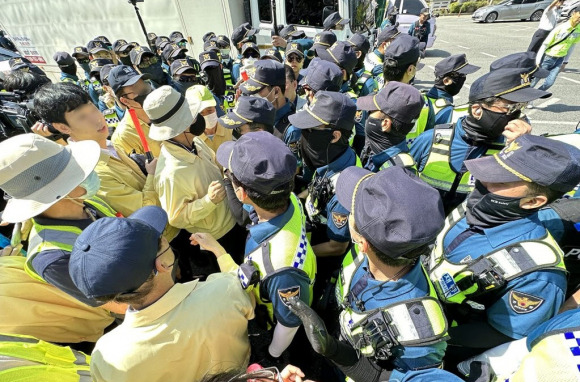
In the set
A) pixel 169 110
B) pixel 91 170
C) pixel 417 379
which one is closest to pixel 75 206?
pixel 91 170

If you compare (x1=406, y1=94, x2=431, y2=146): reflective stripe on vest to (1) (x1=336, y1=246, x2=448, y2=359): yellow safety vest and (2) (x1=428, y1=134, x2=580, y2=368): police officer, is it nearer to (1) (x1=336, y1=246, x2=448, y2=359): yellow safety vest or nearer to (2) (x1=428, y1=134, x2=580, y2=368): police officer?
(2) (x1=428, y1=134, x2=580, y2=368): police officer

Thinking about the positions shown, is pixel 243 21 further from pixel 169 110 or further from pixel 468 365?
pixel 468 365

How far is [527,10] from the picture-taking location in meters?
16.5

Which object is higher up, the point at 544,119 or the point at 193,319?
the point at 193,319

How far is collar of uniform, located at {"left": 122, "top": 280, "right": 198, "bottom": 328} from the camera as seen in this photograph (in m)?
1.24

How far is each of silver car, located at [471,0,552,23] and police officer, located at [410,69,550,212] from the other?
20.5m

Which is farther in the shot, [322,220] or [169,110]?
[322,220]

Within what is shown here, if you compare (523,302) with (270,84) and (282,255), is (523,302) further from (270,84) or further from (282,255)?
(270,84)

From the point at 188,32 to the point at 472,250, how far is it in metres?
10.2

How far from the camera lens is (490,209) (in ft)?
5.60

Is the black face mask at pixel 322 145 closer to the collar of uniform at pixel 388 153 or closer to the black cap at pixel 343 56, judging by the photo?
the collar of uniform at pixel 388 153

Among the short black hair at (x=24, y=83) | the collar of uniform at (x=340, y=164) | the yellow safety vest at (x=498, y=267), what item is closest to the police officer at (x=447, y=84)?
the collar of uniform at (x=340, y=164)

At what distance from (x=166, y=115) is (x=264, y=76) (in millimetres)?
1629

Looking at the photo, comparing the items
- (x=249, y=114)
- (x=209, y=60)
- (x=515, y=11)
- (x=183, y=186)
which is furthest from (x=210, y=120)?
(x=515, y=11)
